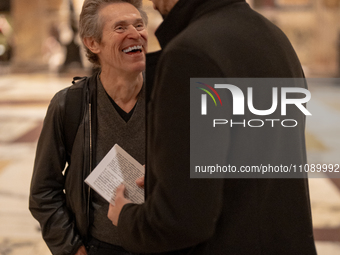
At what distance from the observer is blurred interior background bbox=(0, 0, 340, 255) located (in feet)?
12.5

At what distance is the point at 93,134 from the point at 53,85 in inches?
473

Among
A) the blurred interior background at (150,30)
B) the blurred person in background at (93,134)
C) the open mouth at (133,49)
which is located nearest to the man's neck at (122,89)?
the blurred person in background at (93,134)

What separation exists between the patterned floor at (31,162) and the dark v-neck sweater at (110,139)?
1.79 meters

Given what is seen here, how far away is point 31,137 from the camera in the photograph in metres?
6.80

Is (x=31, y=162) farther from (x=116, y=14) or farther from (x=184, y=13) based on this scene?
(x=184, y=13)

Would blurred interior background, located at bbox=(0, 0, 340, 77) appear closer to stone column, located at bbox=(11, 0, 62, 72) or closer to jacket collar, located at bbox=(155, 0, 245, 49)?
stone column, located at bbox=(11, 0, 62, 72)

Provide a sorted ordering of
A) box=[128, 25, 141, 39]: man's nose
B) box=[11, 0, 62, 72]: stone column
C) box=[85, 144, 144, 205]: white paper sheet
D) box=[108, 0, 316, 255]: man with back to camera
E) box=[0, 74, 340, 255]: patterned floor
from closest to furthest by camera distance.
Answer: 1. box=[108, 0, 316, 255]: man with back to camera
2. box=[85, 144, 144, 205]: white paper sheet
3. box=[128, 25, 141, 39]: man's nose
4. box=[0, 74, 340, 255]: patterned floor
5. box=[11, 0, 62, 72]: stone column

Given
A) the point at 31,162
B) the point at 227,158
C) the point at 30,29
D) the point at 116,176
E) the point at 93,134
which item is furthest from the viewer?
the point at 30,29

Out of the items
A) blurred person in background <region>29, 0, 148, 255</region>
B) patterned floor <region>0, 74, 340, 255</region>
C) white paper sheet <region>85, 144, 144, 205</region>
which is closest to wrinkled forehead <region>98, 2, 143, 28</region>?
blurred person in background <region>29, 0, 148, 255</region>

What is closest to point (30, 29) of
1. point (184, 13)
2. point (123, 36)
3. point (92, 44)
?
point (92, 44)

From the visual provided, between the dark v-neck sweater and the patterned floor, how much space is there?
179 centimetres

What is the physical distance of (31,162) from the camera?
5.48 meters

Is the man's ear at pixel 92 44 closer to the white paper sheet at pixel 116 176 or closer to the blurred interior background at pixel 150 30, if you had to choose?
the white paper sheet at pixel 116 176

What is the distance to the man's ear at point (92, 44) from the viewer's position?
192 cm
